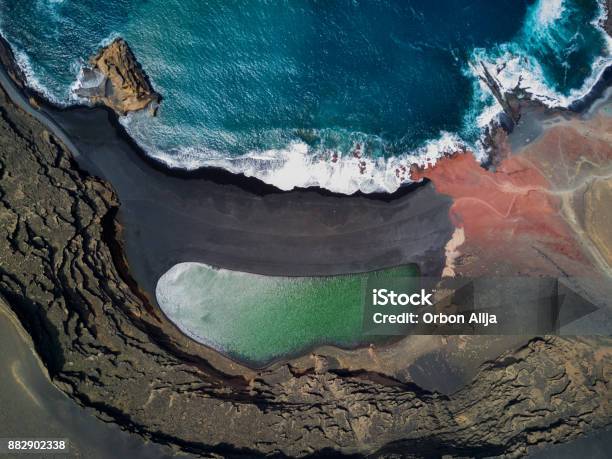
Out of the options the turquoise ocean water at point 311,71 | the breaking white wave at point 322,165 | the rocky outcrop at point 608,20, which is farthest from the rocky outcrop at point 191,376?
the rocky outcrop at point 608,20

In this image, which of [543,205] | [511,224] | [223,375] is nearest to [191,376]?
[223,375]

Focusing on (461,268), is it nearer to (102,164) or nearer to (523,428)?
(523,428)

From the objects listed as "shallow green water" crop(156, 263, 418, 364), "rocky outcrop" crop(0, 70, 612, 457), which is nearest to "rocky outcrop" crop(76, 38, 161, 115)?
"rocky outcrop" crop(0, 70, 612, 457)

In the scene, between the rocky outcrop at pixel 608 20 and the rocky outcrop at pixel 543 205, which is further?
the rocky outcrop at pixel 608 20

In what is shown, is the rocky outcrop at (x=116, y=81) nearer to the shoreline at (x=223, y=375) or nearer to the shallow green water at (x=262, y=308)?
the shoreline at (x=223, y=375)

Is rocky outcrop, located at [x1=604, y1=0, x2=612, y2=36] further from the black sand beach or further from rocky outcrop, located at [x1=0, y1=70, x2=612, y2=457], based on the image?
rocky outcrop, located at [x1=0, y1=70, x2=612, y2=457]
